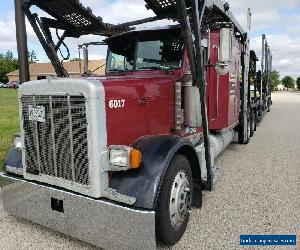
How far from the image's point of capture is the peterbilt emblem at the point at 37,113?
3383 mm

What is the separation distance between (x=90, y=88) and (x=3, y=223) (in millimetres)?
2329

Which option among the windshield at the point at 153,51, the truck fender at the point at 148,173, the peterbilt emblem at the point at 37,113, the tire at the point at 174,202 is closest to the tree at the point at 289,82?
the windshield at the point at 153,51

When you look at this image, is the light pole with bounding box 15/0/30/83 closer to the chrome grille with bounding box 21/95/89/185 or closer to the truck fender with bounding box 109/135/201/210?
the chrome grille with bounding box 21/95/89/185

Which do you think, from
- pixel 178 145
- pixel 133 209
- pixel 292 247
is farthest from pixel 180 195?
pixel 292 247

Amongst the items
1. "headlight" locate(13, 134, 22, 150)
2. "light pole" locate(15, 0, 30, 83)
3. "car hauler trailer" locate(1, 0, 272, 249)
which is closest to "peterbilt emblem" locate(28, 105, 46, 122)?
"car hauler trailer" locate(1, 0, 272, 249)

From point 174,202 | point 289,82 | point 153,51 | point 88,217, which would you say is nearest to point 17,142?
point 88,217

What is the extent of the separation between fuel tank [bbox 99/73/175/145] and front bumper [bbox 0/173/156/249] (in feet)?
2.17

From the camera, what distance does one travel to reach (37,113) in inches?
135

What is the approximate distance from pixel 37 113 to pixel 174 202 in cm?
169

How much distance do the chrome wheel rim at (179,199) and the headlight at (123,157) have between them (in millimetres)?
614

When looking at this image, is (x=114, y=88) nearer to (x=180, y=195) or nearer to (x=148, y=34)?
(x=180, y=195)

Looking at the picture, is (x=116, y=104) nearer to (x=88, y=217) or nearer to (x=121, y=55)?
(x=88, y=217)

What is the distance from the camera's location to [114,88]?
3.37 metres

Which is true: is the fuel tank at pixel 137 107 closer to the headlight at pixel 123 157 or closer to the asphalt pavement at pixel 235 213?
the headlight at pixel 123 157
